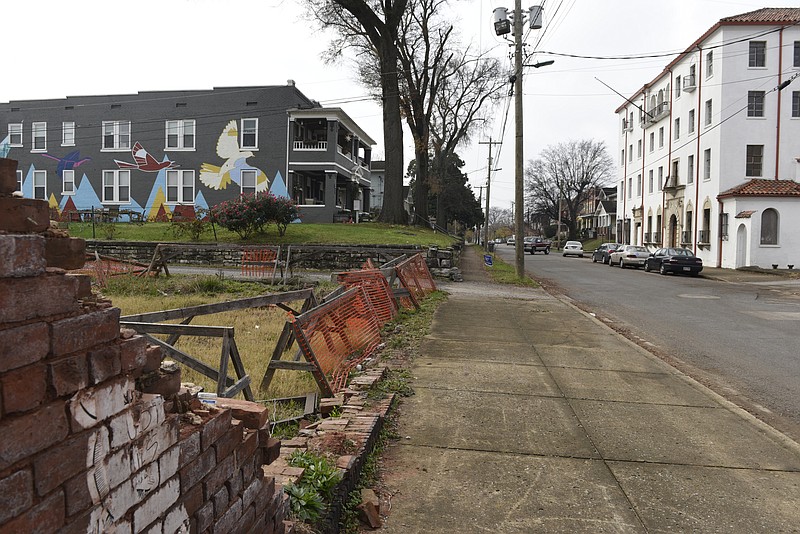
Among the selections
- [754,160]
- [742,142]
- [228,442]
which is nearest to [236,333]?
[228,442]

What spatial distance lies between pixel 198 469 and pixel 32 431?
0.85 meters

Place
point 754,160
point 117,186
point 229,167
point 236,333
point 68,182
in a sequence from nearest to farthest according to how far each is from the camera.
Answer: point 236,333 → point 754,160 → point 229,167 → point 117,186 → point 68,182

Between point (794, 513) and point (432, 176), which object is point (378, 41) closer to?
point (432, 176)

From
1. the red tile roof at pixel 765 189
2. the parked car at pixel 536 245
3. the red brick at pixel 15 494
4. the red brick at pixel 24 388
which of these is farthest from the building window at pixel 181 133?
the red brick at pixel 15 494

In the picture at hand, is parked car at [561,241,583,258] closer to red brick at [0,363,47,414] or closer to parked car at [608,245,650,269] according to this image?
parked car at [608,245,650,269]

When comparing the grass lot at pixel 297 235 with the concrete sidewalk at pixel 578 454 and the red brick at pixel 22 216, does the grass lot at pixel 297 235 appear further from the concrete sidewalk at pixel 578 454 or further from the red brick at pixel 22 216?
the red brick at pixel 22 216

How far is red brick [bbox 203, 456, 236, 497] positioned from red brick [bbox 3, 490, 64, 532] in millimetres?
761

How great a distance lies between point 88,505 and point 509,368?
5926mm

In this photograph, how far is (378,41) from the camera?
98.5 feet

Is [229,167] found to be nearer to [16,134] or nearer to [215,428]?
[16,134]

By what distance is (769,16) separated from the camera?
113 ft

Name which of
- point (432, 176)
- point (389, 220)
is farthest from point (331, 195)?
point (432, 176)

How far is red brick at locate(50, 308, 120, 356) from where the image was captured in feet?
5.52

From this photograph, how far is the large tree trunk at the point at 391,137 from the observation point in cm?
2989
